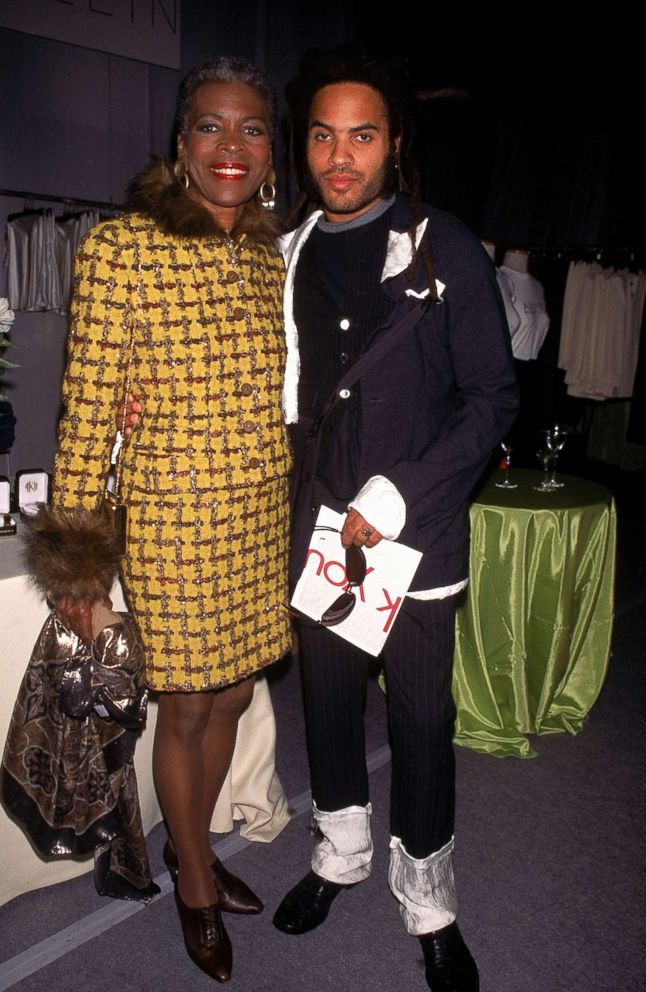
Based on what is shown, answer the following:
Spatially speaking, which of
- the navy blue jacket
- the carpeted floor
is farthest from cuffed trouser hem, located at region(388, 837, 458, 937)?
the navy blue jacket

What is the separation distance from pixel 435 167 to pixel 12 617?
5435 millimetres

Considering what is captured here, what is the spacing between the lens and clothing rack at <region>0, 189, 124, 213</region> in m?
4.92

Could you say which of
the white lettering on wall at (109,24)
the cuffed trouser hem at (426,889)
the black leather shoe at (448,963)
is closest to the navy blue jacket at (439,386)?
the cuffed trouser hem at (426,889)

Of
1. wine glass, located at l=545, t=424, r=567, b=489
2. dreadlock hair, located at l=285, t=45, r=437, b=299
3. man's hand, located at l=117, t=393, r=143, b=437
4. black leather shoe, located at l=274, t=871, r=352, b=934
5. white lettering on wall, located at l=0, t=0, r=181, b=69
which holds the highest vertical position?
white lettering on wall, located at l=0, t=0, r=181, b=69

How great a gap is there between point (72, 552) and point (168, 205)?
69cm

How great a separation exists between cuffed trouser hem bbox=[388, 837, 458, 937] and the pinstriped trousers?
0.03 metres

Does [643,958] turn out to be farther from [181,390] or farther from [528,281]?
[528,281]

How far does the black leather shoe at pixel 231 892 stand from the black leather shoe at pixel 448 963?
0.44 m

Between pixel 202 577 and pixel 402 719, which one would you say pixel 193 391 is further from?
pixel 402 719

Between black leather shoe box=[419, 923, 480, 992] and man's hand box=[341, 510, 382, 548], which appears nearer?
man's hand box=[341, 510, 382, 548]

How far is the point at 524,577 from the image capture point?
267 centimetres

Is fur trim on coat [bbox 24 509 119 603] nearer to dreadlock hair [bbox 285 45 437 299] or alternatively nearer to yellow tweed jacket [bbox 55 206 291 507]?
yellow tweed jacket [bbox 55 206 291 507]

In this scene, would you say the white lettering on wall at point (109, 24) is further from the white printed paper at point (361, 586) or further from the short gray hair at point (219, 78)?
the white printed paper at point (361, 586)

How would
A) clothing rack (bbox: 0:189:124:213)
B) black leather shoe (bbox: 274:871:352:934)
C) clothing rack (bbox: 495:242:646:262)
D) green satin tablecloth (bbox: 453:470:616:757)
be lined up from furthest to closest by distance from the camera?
clothing rack (bbox: 495:242:646:262) → clothing rack (bbox: 0:189:124:213) → green satin tablecloth (bbox: 453:470:616:757) → black leather shoe (bbox: 274:871:352:934)
